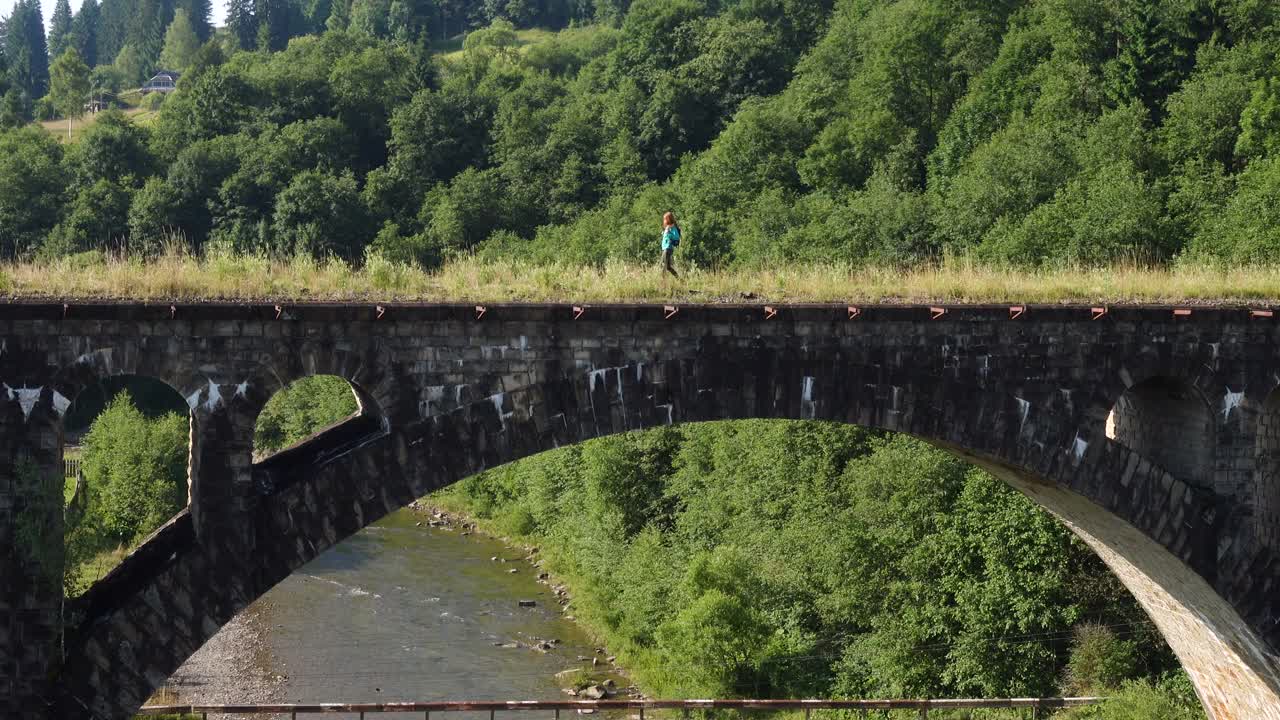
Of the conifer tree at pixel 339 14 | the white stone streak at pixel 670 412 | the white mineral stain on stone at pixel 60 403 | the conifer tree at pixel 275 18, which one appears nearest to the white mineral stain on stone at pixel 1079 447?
the white stone streak at pixel 670 412

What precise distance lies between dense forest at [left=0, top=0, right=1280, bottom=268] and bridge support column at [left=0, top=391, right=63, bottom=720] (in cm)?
2192

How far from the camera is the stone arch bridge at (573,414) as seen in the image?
53.5ft

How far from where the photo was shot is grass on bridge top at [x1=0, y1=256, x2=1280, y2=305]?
17234mm

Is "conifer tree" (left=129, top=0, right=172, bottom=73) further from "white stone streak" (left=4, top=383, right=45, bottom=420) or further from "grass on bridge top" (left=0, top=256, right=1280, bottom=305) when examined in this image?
"white stone streak" (left=4, top=383, right=45, bottom=420)

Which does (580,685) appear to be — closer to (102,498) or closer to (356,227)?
(102,498)

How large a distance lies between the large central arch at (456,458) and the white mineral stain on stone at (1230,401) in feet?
4.21

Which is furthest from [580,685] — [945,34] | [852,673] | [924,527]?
[945,34]

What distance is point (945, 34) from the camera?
68.1 meters

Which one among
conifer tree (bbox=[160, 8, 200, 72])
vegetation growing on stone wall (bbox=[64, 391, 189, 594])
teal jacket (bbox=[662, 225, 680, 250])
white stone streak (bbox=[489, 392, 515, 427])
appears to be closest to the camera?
white stone streak (bbox=[489, 392, 515, 427])

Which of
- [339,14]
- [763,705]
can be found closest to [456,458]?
[763,705]

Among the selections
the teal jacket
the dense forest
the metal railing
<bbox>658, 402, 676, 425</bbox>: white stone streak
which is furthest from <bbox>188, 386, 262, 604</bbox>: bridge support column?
the dense forest

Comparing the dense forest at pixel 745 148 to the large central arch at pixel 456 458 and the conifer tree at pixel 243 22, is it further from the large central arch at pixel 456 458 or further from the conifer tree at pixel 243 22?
the conifer tree at pixel 243 22

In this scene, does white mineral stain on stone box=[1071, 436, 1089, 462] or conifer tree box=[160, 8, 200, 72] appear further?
conifer tree box=[160, 8, 200, 72]

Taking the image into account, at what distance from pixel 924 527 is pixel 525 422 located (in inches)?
727
